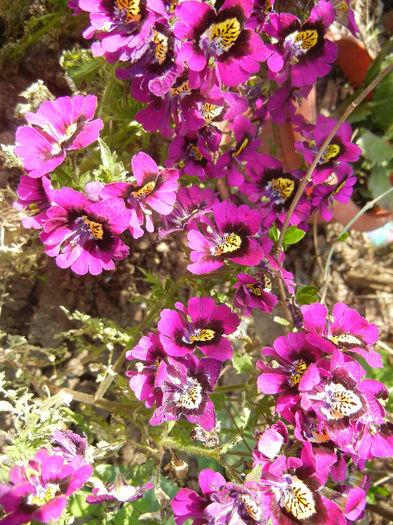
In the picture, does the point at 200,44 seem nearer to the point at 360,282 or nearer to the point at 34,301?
the point at 34,301

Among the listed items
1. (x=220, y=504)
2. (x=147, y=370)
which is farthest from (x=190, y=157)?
(x=220, y=504)

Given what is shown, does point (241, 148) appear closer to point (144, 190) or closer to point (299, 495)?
point (144, 190)

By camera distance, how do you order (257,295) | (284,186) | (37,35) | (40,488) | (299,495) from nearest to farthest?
(40,488) < (299,495) < (257,295) < (284,186) < (37,35)

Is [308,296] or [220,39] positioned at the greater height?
[220,39]

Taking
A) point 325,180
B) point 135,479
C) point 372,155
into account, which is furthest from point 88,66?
point 372,155

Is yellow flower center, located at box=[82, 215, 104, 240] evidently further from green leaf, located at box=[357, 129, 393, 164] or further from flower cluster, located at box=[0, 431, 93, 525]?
green leaf, located at box=[357, 129, 393, 164]

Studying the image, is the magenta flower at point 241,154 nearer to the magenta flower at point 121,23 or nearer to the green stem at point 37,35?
the magenta flower at point 121,23
